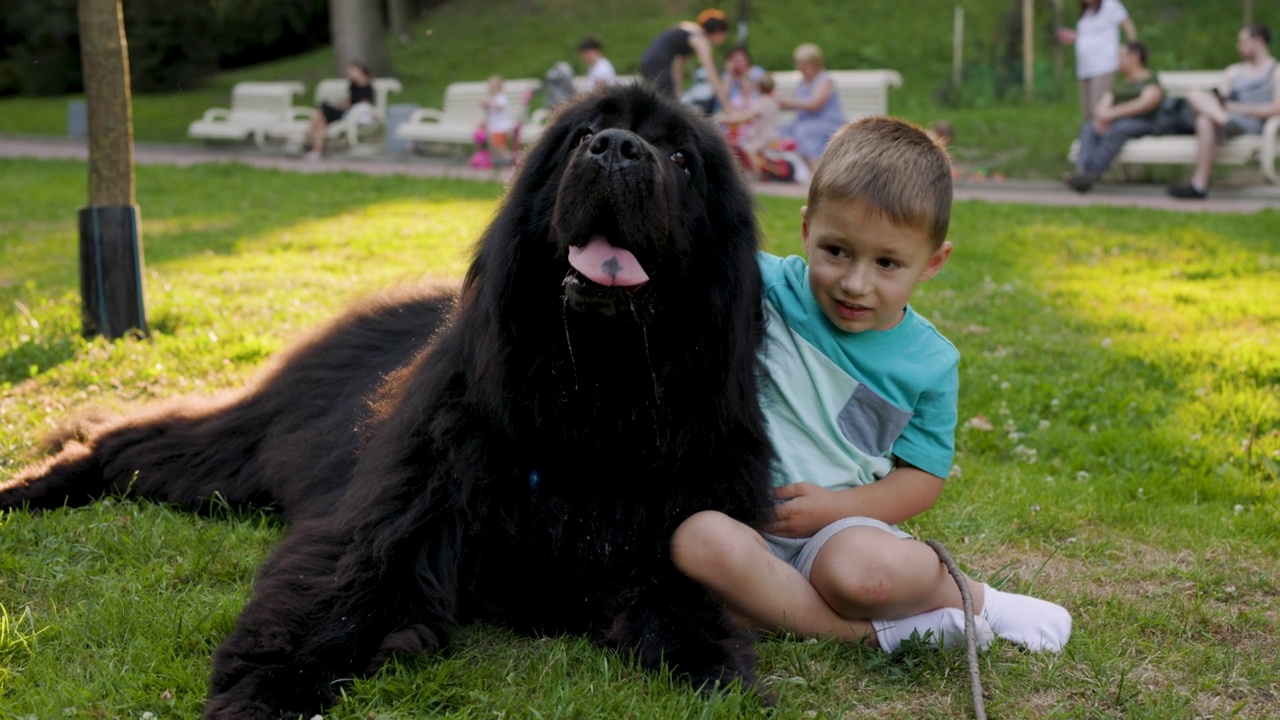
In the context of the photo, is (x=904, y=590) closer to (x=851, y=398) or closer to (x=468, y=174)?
(x=851, y=398)

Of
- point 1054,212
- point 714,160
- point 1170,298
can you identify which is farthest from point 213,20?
point 714,160

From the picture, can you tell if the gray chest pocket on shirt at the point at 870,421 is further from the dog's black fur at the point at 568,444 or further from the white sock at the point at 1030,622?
the white sock at the point at 1030,622

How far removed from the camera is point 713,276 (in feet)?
8.98

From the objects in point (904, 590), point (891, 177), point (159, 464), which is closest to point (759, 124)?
point (159, 464)

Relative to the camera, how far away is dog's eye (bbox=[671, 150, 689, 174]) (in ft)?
8.99

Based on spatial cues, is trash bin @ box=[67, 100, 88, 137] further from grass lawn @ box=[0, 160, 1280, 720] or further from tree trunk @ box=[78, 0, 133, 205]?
tree trunk @ box=[78, 0, 133, 205]

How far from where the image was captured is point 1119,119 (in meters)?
12.3

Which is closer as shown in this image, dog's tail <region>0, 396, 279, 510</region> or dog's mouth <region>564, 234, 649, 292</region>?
dog's mouth <region>564, 234, 649, 292</region>

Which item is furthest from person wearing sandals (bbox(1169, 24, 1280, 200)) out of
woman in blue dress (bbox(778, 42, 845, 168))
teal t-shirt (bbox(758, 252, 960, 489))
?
teal t-shirt (bbox(758, 252, 960, 489))

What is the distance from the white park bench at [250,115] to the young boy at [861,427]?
17467 mm

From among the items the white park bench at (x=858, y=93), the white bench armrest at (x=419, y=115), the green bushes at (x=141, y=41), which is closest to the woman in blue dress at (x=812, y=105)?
the white park bench at (x=858, y=93)

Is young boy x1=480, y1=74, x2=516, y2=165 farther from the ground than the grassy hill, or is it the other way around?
the grassy hill

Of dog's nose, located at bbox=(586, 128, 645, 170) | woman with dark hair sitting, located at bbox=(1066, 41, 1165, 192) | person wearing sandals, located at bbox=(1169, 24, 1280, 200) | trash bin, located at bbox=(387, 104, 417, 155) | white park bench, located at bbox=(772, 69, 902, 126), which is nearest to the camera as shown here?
dog's nose, located at bbox=(586, 128, 645, 170)

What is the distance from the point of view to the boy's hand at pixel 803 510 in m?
2.90
